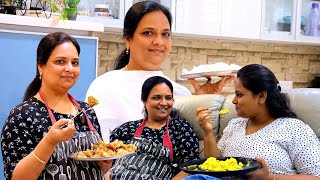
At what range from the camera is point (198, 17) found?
3354 mm

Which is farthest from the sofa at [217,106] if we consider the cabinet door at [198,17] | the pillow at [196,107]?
the cabinet door at [198,17]

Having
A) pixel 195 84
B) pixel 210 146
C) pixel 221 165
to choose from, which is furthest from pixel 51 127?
pixel 195 84

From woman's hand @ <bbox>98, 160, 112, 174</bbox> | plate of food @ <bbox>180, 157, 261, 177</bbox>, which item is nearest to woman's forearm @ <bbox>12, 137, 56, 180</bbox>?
woman's hand @ <bbox>98, 160, 112, 174</bbox>

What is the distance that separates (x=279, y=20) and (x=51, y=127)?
2.69 meters

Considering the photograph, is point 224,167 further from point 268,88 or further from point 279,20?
point 279,20

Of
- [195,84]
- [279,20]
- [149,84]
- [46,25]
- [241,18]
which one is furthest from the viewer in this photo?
[279,20]

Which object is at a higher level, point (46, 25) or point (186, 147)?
point (46, 25)

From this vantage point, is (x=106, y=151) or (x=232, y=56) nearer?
(x=106, y=151)

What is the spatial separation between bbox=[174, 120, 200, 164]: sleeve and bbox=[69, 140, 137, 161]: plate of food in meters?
0.48

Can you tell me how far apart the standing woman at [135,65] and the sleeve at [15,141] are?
733mm

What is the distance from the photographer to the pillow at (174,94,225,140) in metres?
2.30

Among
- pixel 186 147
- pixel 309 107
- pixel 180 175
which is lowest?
pixel 180 175

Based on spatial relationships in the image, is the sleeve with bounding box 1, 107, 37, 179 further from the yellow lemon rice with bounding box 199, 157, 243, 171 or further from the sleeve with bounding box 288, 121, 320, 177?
the sleeve with bounding box 288, 121, 320, 177

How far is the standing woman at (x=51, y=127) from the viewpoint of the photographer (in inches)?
58.7
